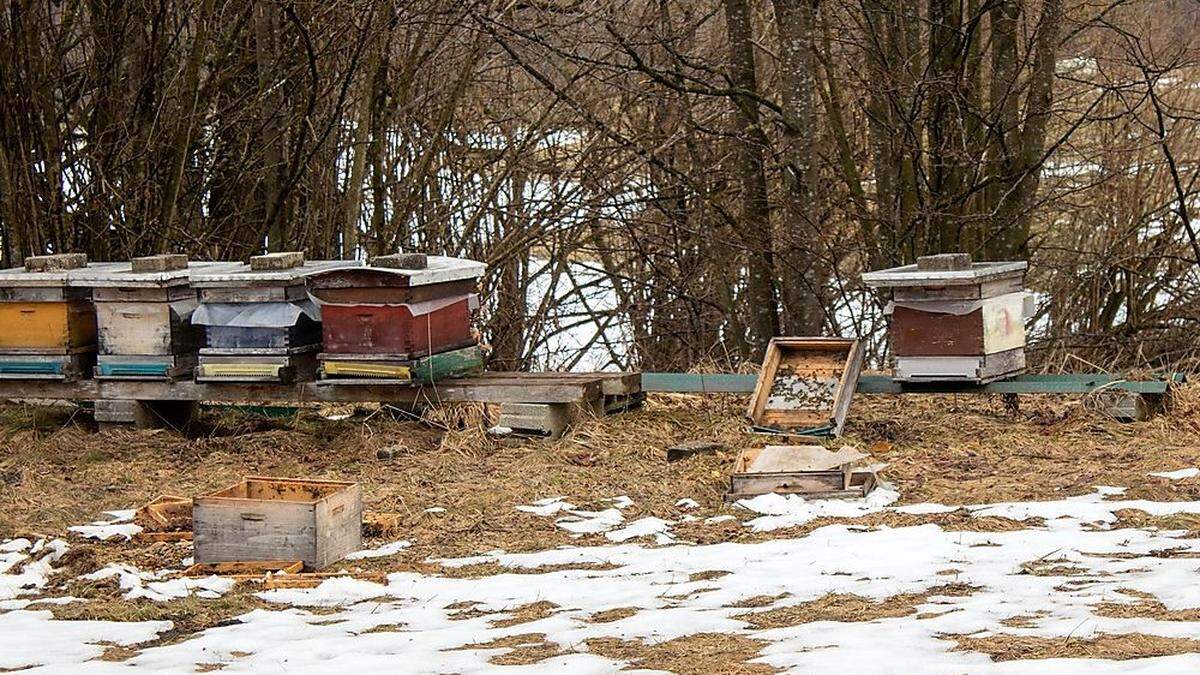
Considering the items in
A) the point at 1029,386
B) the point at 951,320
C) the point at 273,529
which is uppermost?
the point at 951,320

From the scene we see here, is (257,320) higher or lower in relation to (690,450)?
higher

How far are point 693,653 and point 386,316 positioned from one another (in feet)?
12.2

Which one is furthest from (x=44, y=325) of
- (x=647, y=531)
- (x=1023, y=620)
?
(x=1023, y=620)

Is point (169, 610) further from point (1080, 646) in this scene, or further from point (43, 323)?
point (43, 323)

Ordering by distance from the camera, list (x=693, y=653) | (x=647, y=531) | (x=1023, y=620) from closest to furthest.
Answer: (x=693, y=653)
(x=1023, y=620)
(x=647, y=531)

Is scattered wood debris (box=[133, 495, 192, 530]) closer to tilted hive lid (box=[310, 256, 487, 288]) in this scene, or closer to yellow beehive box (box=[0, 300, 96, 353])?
tilted hive lid (box=[310, 256, 487, 288])

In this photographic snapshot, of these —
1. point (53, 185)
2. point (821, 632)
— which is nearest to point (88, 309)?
point (53, 185)

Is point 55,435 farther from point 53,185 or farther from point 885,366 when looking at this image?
point 885,366

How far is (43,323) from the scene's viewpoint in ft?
27.2

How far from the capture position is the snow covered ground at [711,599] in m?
4.41

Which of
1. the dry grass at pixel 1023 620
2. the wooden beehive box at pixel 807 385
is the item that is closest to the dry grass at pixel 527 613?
the dry grass at pixel 1023 620

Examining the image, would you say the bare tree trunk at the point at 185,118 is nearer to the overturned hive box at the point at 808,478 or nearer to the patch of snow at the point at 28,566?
the patch of snow at the point at 28,566

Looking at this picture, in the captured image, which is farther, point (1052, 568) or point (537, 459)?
point (537, 459)

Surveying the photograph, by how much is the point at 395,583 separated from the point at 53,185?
5.80 m
